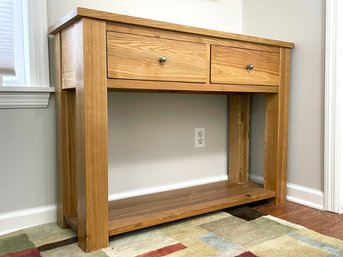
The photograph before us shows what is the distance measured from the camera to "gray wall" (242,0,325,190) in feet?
5.31

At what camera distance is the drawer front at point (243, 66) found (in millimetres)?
1412

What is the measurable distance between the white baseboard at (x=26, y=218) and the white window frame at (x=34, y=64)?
45 cm

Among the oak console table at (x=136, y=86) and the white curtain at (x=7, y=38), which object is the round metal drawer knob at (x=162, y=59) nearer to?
the oak console table at (x=136, y=86)

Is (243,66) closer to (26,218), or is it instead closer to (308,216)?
(308,216)

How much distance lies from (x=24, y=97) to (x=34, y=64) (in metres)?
0.15

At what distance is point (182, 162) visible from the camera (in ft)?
6.05

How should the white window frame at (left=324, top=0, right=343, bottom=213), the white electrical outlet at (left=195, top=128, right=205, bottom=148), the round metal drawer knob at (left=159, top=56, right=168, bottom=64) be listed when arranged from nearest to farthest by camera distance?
the round metal drawer knob at (left=159, top=56, right=168, bottom=64) < the white window frame at (left=324, top=0, right=343, bottom=213) < the white electrical outlet at (left=195, top=128, right=205, bottom=148)

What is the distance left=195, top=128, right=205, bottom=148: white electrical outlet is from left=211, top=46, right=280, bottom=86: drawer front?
48cm

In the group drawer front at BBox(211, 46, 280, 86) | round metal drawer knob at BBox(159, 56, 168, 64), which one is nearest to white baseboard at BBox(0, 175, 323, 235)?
drawer front at BBox(211, 46, 280, 86)

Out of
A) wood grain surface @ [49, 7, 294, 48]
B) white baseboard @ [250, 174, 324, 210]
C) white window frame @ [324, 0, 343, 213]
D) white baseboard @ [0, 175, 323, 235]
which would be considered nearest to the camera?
wood grain surface @ [49, 7, 294, 48]

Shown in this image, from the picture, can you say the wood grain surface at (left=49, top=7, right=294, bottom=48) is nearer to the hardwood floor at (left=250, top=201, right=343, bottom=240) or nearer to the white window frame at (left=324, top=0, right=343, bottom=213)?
the white window frame at (left=324, top=0, right=343, bottom=213)

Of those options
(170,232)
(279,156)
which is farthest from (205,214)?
(279,156)

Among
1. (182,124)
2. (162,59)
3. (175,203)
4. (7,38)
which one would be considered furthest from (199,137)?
(7,38)

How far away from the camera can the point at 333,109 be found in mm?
1545
